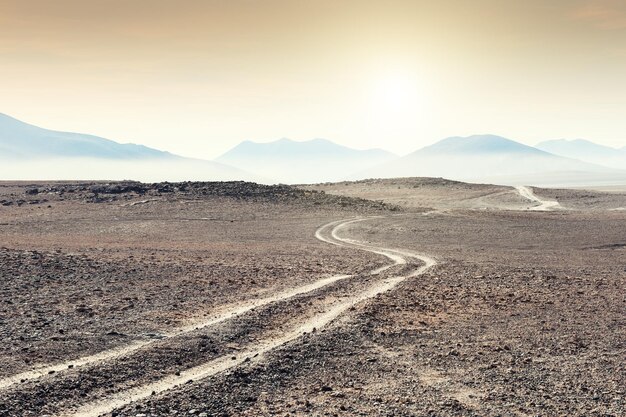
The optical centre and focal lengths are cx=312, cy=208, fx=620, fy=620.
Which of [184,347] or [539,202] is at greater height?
[539,202]

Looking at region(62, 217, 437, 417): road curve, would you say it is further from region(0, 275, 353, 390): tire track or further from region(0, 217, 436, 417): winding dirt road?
region(0, 275, 353, 390): tire track

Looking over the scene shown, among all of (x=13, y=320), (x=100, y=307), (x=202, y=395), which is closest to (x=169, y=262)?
(x=100, y=307)

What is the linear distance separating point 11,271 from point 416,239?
2293 cm

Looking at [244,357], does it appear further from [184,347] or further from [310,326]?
[310,326]

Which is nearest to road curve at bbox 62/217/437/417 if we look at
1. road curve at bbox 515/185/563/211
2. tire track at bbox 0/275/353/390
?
tire track at bbox 0/275/353/390

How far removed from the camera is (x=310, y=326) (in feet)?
48.1

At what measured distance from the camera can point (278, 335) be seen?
13.9m

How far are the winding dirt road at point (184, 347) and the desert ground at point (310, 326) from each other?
49 millimetres

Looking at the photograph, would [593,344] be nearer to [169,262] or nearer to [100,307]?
[100,307]

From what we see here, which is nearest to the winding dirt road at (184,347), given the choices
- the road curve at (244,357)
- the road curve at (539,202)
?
the road curve at (244,357)

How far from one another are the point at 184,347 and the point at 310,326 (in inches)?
128

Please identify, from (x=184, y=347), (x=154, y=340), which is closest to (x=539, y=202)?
(x=154, y=340)

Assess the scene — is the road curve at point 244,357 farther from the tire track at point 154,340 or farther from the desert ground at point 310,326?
the tire track at point 154,340

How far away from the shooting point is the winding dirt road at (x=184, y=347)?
9.91 m
